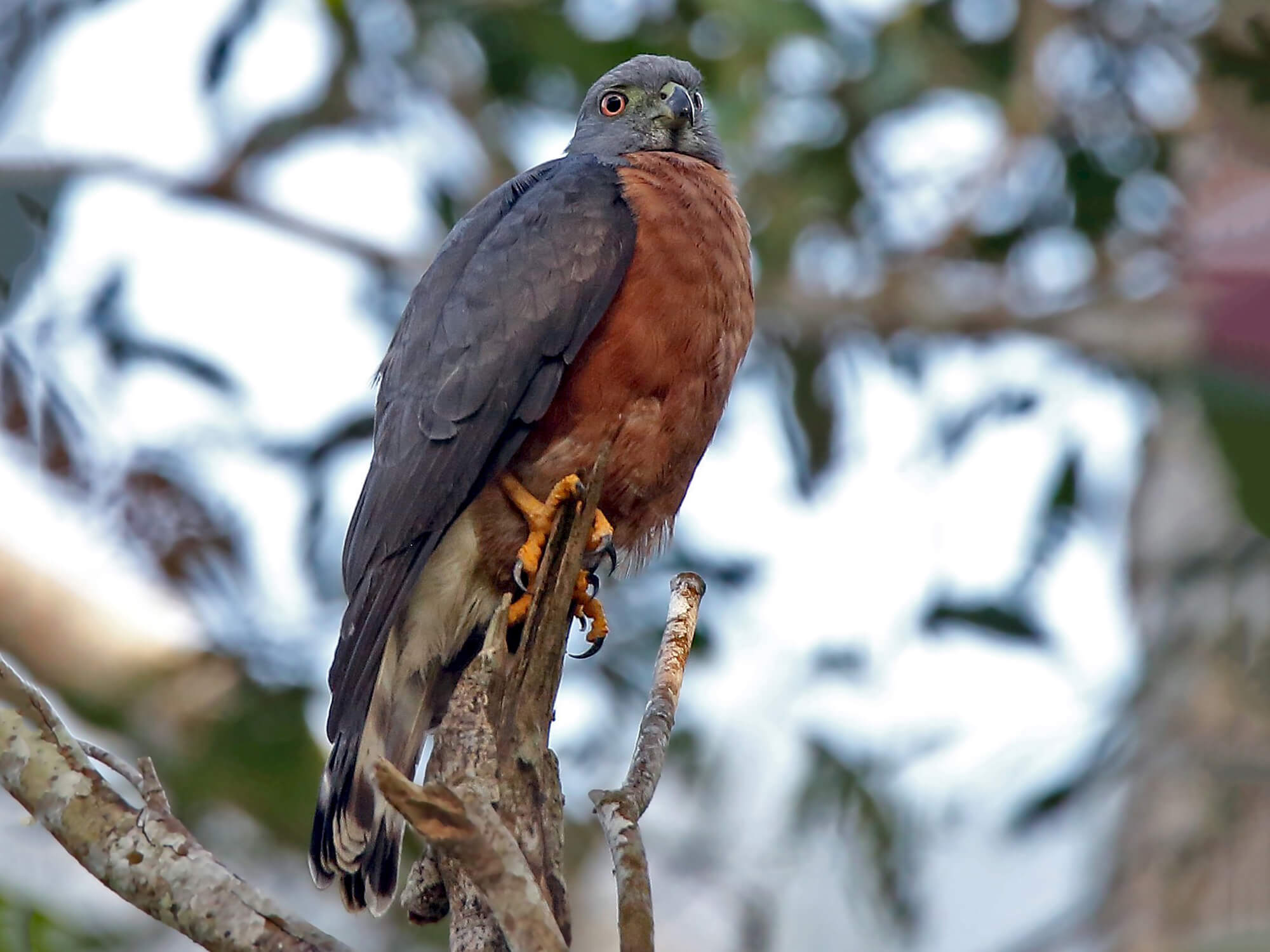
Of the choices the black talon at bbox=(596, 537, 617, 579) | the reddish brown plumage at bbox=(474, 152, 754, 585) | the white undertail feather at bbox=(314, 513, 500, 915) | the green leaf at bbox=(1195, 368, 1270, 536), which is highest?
the reddish brown plumage at bbox=(474, 152, 754, 585)

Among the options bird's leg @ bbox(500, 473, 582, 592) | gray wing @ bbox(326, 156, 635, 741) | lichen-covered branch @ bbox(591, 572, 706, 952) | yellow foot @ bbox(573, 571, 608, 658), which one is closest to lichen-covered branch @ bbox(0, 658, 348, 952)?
lichen-covered branch @ bbox(591, 572, 706, 952)

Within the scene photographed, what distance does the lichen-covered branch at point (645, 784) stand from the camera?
2041 mm

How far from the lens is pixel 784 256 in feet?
A: 21.9

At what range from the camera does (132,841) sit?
7.97 ft

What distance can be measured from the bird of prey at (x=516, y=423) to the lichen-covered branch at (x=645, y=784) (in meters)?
0.43

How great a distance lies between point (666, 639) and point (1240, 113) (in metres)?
3.74

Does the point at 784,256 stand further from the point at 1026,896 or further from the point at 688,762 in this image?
the point at 1026,896

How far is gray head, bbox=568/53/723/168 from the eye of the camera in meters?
4.33

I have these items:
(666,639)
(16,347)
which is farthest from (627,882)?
(16,347)

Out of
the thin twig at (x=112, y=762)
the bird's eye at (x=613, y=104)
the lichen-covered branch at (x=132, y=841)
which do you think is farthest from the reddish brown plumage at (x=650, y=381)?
the lichen-covered branch at (x=132, y=841)

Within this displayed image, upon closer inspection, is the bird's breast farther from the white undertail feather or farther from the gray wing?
the white undertail feather

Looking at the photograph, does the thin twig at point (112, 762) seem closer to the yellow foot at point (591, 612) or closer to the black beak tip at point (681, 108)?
the yellow foot at point (591, 612)

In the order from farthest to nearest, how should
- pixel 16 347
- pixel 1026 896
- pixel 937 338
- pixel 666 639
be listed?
1. pixel 1026 896
2. pixel 937 338
3. pixel 16 347
4. pixel 666 639

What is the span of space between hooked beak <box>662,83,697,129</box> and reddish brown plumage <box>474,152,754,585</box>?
708mm
